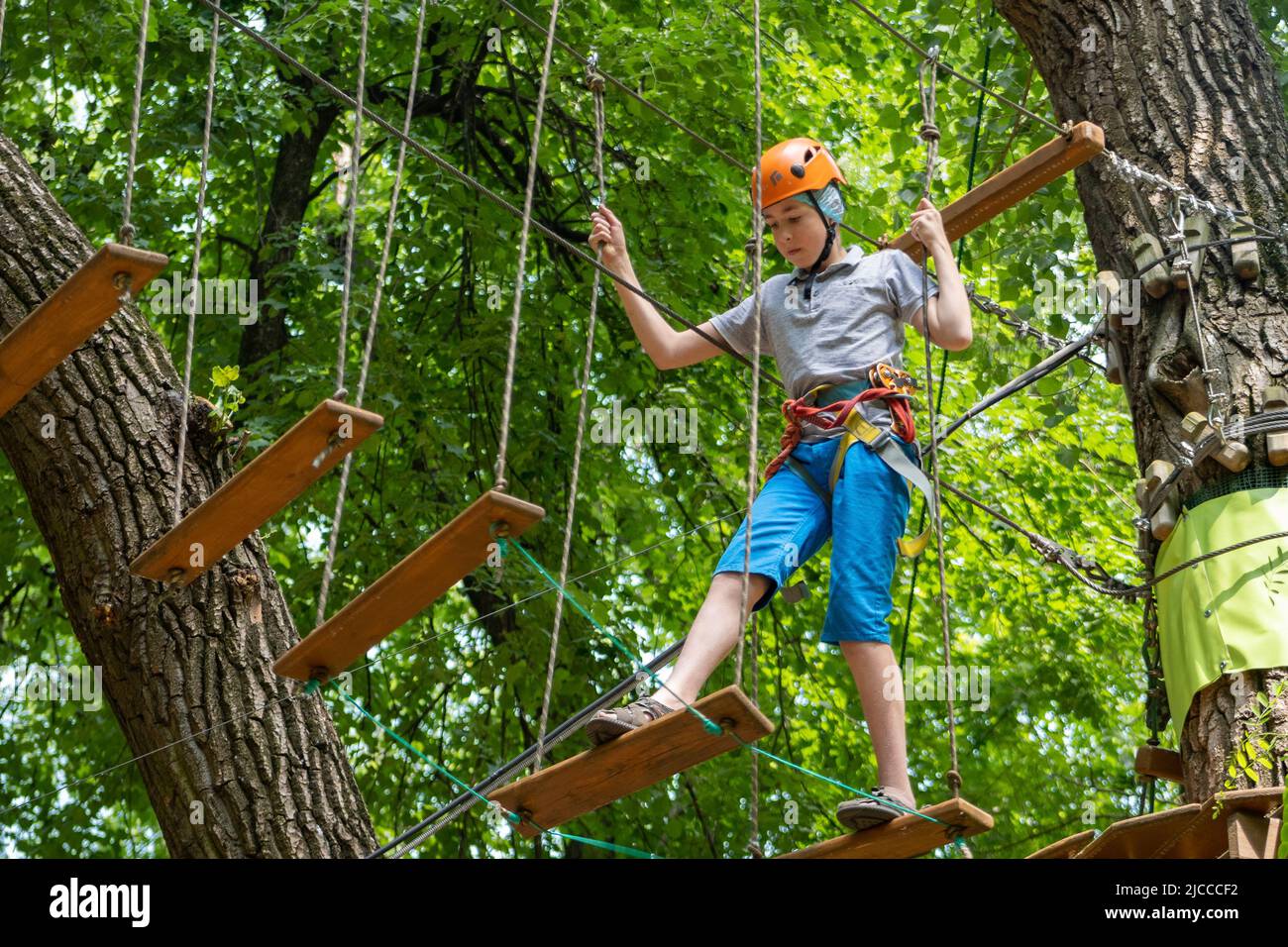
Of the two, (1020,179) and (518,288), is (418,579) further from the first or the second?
(1020,179)

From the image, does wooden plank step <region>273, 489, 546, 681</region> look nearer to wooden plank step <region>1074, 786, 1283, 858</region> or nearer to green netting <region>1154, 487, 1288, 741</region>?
wooden plank step <region>1074, 786, 1283, 858</region>

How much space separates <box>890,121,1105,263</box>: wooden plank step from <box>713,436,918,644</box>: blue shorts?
82 centimetres

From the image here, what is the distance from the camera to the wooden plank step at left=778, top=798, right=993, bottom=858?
3404 millimetres

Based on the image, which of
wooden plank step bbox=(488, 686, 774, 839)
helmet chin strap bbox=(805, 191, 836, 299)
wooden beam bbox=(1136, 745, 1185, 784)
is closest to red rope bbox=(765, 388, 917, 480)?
helmet chin strap bbox=(805, 191, 836, 299)

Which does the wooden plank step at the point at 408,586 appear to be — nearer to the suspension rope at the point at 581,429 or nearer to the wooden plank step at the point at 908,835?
the suspension rope at the point at 581,429

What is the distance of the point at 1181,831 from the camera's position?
4027mm

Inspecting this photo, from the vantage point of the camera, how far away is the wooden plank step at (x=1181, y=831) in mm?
3893

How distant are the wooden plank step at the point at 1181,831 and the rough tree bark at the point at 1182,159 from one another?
0.49 metres

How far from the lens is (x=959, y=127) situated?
724 cm

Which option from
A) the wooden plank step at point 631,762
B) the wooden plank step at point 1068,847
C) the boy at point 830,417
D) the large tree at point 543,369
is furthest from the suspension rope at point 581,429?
the large tree at point 543,369

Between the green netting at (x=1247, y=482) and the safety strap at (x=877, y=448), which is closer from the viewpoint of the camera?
the safety strap at (x=877, y=448)

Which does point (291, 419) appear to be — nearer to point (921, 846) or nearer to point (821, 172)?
point (821, 172)
